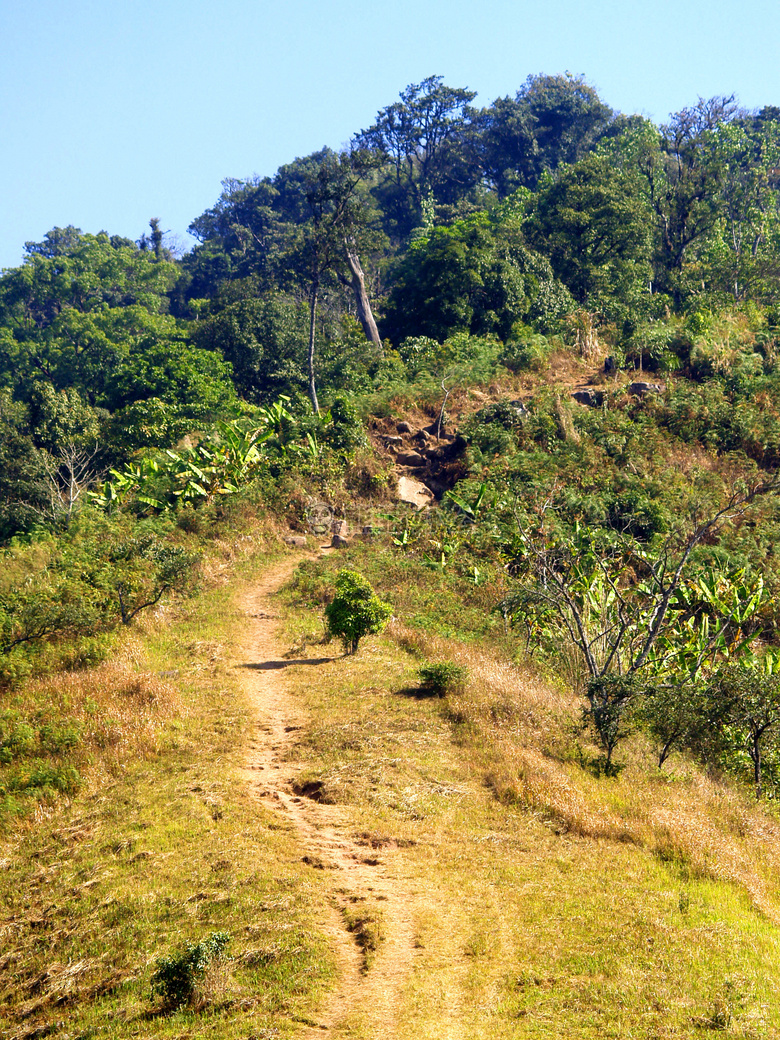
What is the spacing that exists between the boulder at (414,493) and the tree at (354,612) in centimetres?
916

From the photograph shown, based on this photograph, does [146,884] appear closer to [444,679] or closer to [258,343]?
[444,679]

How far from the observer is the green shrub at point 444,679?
40.0 ft

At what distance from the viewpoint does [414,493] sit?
24328mm

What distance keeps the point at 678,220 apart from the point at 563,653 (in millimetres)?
33851

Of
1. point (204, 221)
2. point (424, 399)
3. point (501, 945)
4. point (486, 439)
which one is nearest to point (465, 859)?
point (501, 945)

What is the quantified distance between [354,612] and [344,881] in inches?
269

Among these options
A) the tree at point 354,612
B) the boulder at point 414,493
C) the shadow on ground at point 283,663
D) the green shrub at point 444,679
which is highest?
the boulder at point 414,493

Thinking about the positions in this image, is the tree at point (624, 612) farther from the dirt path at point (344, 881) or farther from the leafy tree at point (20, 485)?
the leafy tree at point (20, 485)

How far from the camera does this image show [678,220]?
40250 millimetres

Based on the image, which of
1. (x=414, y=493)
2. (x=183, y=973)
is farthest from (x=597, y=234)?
Answer: (x=183, y=973)

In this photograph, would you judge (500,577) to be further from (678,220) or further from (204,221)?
(204,221)

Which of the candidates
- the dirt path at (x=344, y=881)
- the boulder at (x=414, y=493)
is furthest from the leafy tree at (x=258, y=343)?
the dirt path at (x=344, y=881)

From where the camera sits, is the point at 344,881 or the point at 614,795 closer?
the point at 344,881

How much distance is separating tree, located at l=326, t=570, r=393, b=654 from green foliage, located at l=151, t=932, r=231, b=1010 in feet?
26.1
